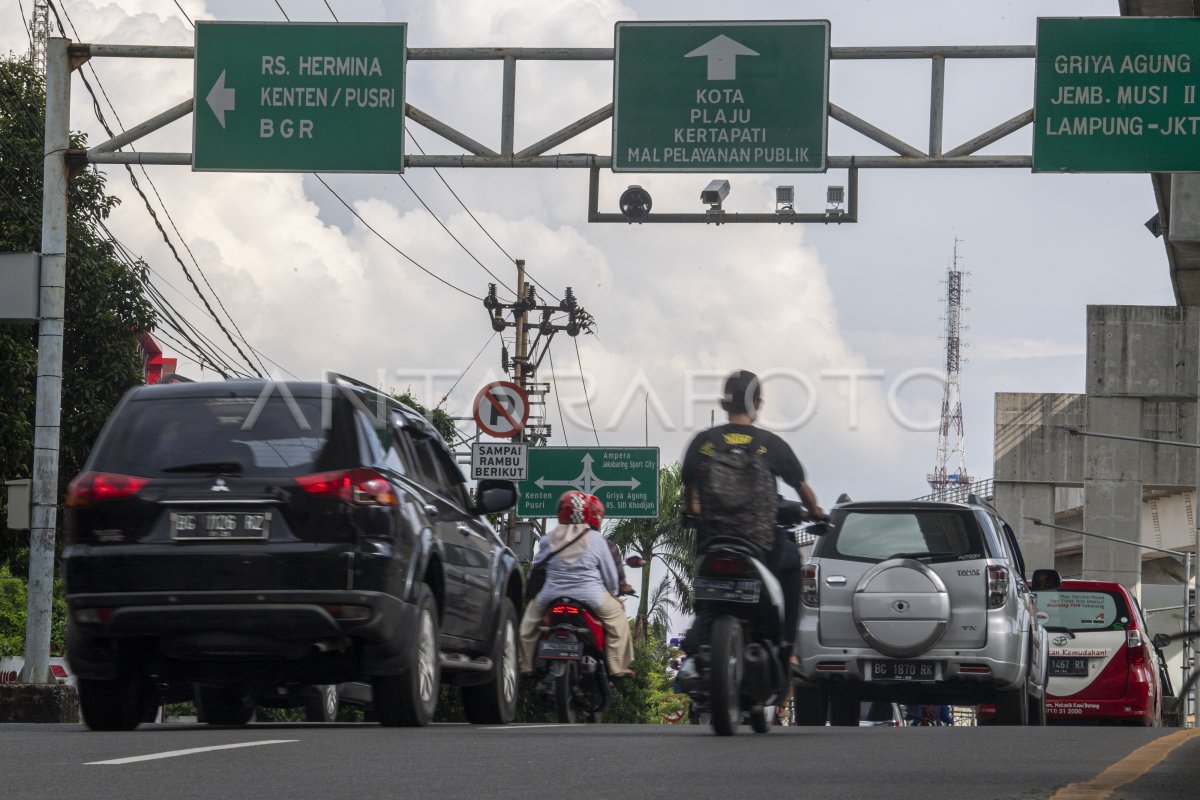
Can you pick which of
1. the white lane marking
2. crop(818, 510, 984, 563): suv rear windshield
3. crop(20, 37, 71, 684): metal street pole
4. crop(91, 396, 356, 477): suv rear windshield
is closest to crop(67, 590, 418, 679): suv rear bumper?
crop(91, 396, 356, 477): suv rear windshield

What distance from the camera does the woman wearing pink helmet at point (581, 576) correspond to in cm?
1403

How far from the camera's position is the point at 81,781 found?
22.3ft

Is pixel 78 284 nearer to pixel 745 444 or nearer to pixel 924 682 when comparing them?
pixel 924 682

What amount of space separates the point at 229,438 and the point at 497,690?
3284 mm

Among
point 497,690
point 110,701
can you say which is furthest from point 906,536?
point 110,701

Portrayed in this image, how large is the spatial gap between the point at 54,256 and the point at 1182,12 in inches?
511

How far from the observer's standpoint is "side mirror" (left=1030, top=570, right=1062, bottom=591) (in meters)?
15.8

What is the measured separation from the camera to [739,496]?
9.98m

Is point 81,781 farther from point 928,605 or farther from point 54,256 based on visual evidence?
point 54,256

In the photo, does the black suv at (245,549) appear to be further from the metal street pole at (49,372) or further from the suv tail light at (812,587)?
the metal street pole at (49,372)

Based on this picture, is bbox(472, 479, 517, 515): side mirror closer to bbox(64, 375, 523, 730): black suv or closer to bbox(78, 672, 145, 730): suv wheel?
bbox(64, 375, 523, 730): black suv

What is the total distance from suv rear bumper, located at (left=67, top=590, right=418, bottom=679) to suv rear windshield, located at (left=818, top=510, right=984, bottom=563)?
4907 millimetres

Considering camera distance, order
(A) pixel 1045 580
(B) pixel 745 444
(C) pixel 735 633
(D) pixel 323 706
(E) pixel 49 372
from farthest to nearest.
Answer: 1. (E) pixel 49 372
2. (A) pixel 1045 580
3. (D) pixel 323 706
4. (B) pixel 745 444
5. (C) pixel 735 633

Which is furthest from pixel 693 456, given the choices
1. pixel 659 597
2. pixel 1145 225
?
pixel 659 597
